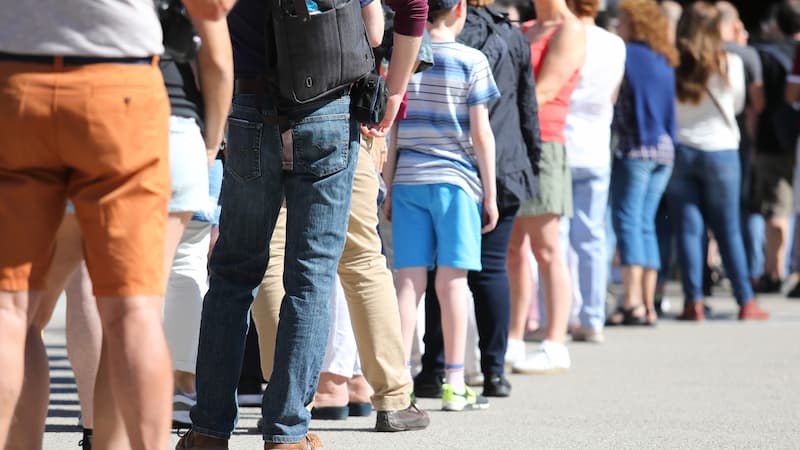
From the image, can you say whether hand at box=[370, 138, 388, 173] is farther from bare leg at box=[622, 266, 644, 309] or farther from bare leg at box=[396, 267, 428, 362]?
bare leg at box=[622, 266, 644, 309]

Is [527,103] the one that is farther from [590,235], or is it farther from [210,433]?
[210,433]

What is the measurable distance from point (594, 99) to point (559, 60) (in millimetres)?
1322

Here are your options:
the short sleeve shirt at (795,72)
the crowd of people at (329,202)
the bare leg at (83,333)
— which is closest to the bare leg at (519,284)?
the crowd of people at (329,202)

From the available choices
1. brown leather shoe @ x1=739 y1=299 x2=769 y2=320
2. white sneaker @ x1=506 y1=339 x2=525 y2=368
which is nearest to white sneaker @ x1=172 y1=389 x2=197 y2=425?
white sneaker @ x1=506 y1=339 x2=525 y2=368

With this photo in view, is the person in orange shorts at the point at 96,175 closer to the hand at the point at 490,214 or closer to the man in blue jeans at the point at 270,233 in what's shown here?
the man in blue jeans at the point at 270,233

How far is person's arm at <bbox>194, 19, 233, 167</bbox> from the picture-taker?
3.84 metres

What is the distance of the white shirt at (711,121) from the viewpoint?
11.4m

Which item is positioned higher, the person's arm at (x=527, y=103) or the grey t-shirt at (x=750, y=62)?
the person's arm at (x=527, y=103)

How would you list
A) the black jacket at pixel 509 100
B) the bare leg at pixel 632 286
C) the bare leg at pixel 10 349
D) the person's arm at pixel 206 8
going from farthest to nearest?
the bare leg at pixel 632 286 < the black jacket at pixel 509 100 < the person's arm at pixel 206 8 < the bare leg at pixel 10 349

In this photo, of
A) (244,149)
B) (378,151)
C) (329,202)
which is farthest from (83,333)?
(378,151)

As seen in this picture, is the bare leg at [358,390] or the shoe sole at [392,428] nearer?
the shoe sole at [392,428]

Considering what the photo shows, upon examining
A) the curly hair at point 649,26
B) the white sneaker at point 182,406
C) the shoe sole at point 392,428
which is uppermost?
the curly hair at point 649,26

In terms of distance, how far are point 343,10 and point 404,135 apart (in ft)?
6.24

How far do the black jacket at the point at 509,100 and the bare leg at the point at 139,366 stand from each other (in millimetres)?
3649
